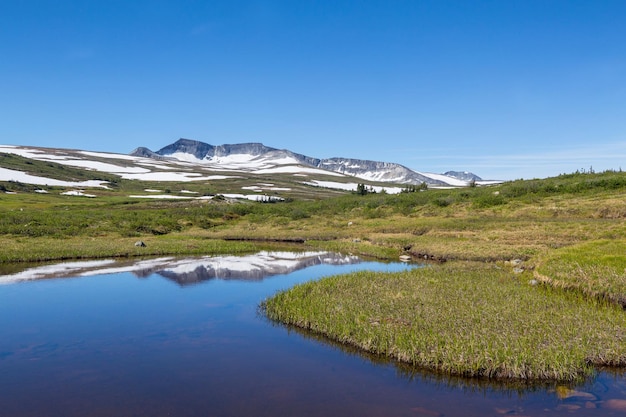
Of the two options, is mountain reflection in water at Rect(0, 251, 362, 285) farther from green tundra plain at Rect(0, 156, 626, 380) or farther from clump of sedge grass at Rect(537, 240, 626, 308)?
clump of sedge grass at Rect(537, 240, 626, 308)

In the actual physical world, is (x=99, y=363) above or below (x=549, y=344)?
below

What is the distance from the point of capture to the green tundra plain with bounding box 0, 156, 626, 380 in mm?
16203

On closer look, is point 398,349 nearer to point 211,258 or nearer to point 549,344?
point 549,344

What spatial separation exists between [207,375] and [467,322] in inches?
401

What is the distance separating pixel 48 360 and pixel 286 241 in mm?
45334

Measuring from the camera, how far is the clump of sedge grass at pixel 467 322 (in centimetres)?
1501

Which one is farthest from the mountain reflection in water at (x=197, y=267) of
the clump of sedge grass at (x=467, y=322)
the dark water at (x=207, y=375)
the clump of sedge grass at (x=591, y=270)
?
the clump of sedge grass at (x=591, y=270)

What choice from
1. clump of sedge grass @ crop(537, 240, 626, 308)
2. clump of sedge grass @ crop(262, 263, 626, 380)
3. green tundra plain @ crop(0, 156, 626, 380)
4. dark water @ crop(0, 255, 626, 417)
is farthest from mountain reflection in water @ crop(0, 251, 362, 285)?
clump of sedge grass @ crop(537, 240, 626, 308)

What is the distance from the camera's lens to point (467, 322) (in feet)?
60.5

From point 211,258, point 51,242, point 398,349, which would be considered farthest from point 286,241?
point 398,349

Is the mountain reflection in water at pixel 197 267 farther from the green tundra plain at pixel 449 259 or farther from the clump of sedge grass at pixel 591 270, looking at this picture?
the clump of sedge grass at pixel 591 270

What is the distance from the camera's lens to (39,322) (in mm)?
22453

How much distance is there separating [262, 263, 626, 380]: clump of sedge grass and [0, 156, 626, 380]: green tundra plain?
58 millimetres

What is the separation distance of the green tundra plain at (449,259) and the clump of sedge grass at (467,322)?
0.19 ft
